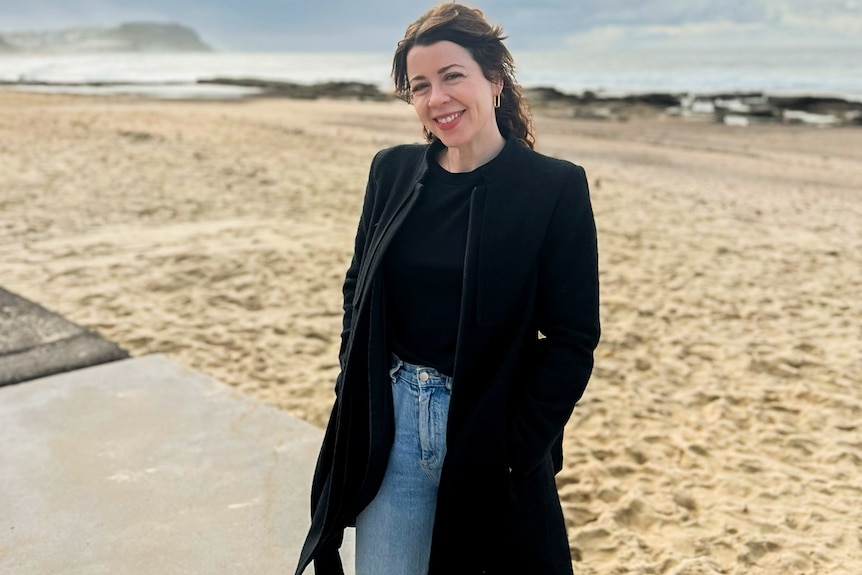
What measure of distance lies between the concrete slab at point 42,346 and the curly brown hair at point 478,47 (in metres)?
2.99

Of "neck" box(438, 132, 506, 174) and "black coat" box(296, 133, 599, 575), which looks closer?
"black coat" box(296, 133, 599, 575)

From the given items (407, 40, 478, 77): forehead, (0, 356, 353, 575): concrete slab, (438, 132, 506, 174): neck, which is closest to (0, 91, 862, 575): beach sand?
(0, 356, 353, 575): concrete slab

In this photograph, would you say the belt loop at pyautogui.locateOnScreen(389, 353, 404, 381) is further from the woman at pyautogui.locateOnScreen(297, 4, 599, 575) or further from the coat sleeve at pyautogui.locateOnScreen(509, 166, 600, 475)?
the coat sleeve at pyautogui.locateOnScreen(509, 166, 600, 475)

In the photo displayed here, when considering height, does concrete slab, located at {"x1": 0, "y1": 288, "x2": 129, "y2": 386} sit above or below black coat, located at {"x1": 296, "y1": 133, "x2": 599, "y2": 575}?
below

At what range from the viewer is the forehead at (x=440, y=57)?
5.68 ft

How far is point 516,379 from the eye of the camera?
175 centimetres

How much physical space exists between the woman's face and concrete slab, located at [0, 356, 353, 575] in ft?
4.93

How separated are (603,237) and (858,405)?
12.9ft

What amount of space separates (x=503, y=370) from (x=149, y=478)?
71.5 inches

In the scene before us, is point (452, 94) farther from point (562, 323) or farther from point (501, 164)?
point (562, 323)

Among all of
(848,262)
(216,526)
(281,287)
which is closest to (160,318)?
(281,287)

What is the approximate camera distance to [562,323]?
1713 millimetres

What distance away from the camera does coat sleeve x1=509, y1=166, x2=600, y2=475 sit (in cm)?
170

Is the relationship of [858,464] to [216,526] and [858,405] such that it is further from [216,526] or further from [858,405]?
[216,526]
